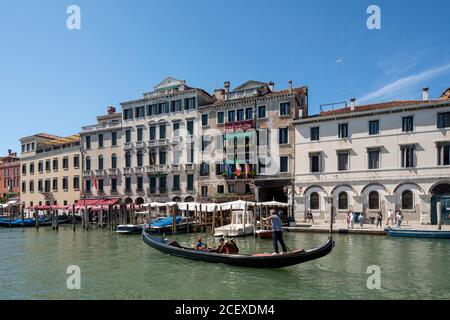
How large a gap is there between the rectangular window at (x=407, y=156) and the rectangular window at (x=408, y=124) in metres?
1.14

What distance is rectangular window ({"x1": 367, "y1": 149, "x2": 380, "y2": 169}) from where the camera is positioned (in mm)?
25734

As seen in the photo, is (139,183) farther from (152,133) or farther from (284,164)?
(284,164)

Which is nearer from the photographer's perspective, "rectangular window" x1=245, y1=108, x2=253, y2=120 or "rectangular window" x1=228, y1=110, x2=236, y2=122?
"rectangular window" x1=245, y1=108, x2=253, y2=120

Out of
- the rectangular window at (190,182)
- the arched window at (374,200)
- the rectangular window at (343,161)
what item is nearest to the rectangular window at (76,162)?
the rectangular window at (190,182)

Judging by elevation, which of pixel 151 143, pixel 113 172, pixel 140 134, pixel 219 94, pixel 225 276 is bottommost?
pixel 225 276

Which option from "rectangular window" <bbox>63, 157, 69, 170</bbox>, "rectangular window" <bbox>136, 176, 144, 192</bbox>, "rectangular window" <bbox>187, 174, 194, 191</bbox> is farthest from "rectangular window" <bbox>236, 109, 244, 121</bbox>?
"rectangular window" <bbox>63, 157, 69, 170</bbox>

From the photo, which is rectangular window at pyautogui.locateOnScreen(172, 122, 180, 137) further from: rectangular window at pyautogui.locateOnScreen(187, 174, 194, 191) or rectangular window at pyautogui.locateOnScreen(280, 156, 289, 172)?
rectangular window at pyautogui.locateOnScreen(280, 156, 289, 172)

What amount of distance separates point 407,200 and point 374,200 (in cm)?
206

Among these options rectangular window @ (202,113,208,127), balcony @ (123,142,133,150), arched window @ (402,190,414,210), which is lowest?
arched window @ (402,190,414,210)

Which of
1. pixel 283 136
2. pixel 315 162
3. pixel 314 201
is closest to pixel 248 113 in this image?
pixel 283 136

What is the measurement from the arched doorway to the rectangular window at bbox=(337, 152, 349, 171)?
5.64 metres

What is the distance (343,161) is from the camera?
27.0 m

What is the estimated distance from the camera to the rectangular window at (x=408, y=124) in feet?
81.0
